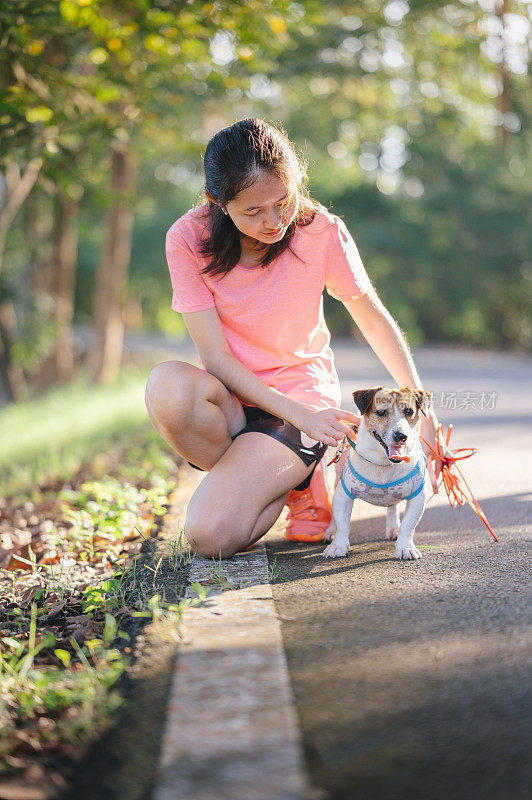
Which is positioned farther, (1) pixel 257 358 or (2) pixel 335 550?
(1) pixel 257 358

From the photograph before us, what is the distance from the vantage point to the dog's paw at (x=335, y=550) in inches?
134

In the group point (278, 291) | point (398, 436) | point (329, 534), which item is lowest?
point (329, 534)

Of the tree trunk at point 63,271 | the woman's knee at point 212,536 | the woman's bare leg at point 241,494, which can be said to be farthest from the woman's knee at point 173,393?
the tree trunk at point 63,271

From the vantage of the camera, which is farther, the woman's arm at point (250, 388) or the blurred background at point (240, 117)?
the blurred background at point (240, 117)

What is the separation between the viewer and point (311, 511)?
12.6 ft

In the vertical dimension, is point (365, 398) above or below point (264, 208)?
below

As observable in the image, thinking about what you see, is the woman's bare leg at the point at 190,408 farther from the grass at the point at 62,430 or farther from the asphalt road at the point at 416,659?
the grass at the point at 62,430

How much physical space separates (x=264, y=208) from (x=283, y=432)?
3.23 ft

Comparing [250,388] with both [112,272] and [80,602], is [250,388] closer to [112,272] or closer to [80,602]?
[80,602]

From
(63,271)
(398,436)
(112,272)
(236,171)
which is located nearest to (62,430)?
(112,272)

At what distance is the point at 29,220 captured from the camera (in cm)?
1317

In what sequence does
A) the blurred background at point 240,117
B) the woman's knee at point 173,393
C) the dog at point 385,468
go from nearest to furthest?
the dog at point 385,468, the woman's knee at point 173,393, the blurred background at point 240,117

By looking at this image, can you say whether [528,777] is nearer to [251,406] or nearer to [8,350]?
[251,406]

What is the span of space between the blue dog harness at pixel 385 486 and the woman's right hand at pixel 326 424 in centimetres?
16
